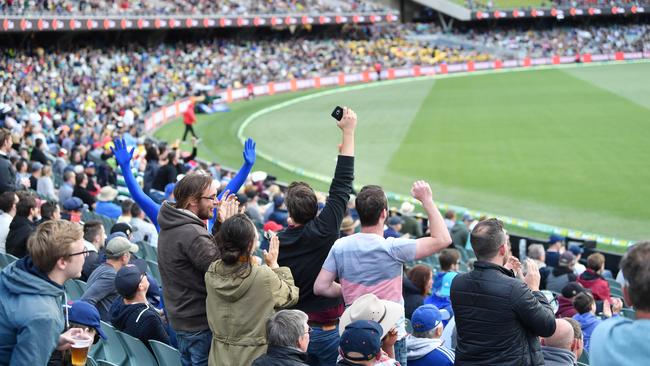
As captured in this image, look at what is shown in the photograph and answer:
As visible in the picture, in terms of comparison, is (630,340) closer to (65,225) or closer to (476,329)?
(476,329)

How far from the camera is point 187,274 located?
6.22 m

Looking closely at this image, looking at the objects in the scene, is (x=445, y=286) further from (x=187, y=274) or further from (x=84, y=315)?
(x=84, y=315)

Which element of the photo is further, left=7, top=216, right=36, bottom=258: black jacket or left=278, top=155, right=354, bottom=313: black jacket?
left=7, top=216, right=36, bottom=258: black jacket

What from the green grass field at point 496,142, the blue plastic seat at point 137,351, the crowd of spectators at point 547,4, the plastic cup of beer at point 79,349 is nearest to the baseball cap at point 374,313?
the plastic cup of beer at point 79,349

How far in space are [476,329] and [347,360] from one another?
3.36 ft

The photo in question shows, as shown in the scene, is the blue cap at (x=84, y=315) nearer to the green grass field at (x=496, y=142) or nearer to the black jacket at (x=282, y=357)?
the black jacket at (x=282, y=357)

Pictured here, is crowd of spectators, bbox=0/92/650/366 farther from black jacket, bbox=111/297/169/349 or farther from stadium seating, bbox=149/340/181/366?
stadium seating, bbox=149/340/181/366

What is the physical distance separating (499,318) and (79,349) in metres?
2.59

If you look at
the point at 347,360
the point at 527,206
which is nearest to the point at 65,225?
the point at 347,360

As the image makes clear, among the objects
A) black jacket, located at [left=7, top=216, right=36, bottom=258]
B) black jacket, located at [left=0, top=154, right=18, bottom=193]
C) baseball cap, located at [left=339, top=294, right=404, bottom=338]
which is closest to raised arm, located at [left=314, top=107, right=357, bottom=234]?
baseball cap, located at [left=339, top=294, right=404, bottom=338]

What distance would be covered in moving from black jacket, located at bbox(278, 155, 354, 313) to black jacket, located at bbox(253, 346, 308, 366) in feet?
4.23

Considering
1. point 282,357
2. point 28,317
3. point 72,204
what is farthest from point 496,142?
point 28,317

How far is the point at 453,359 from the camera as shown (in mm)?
6098

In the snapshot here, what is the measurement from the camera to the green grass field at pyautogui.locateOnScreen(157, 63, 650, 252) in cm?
2294
